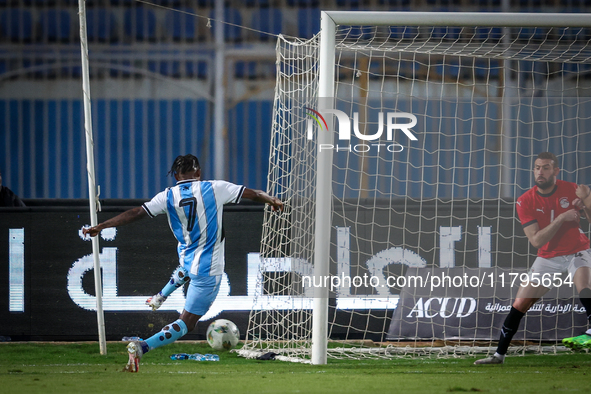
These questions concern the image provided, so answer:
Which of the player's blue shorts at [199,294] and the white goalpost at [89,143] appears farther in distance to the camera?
the white goalpost at [89,143]

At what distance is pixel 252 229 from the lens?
6090 millimetres

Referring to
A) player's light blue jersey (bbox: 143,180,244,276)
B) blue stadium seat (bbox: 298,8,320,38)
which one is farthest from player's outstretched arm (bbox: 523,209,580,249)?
blue stadium seat (bbox: 298,8,320,38)

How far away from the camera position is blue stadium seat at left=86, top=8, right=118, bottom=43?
8.64m

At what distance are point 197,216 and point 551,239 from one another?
248 cm

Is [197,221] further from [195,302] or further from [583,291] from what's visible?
[583,291]

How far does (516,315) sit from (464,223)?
1288 millimetres

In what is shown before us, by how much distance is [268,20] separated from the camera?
9.16m

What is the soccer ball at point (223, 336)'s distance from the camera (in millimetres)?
5434

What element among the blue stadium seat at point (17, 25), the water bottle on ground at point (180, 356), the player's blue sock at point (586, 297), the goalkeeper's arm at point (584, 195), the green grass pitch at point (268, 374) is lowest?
the water bottle on ground at point (180, 356)

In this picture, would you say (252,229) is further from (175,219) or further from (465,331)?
(465,331)

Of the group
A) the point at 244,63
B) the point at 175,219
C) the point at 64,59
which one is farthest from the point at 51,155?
the point at 175,219

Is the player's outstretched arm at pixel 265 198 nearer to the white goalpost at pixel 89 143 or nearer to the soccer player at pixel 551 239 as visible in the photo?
the white goalpost at pixel 89 143

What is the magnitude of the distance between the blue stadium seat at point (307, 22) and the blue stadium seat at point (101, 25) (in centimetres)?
234

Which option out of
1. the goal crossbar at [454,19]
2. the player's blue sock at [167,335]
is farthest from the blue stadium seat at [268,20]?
the player's blue sock at [167,335]
